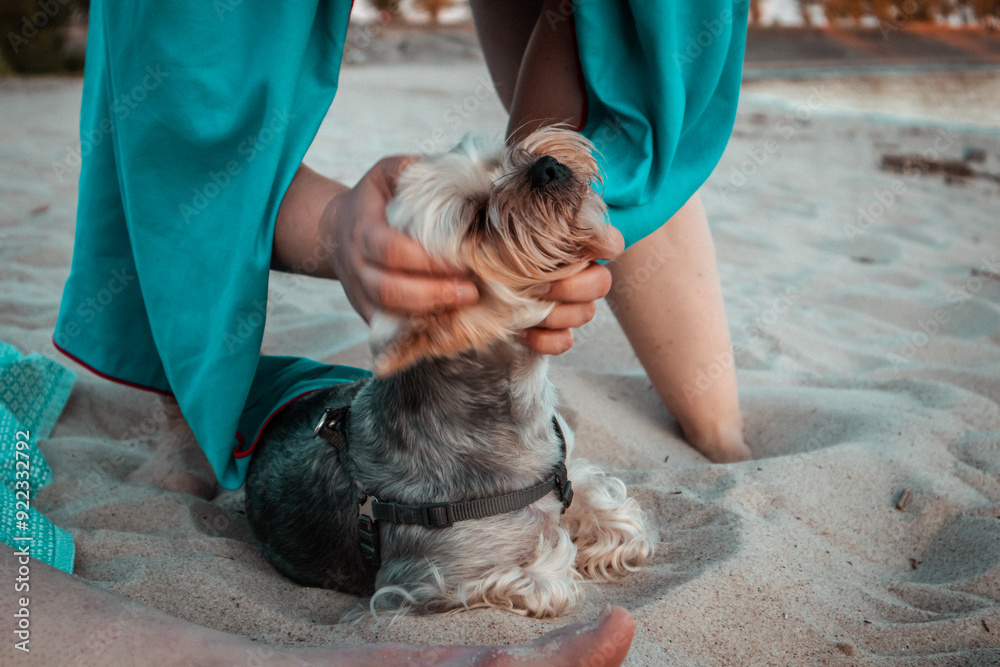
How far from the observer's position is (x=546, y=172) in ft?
5.92

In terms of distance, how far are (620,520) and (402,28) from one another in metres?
43.3

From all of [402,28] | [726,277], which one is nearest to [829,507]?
[726,277]

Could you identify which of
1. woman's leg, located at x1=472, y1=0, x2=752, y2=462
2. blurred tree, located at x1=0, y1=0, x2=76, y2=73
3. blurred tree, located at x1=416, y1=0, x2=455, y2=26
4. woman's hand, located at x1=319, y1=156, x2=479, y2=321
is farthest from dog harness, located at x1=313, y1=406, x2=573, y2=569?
blurred tree, located at x1=416, y1=0, x2=455, y2=26

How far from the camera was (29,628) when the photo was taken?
4.98ft

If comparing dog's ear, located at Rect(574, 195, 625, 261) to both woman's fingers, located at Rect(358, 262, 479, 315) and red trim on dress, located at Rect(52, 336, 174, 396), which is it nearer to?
woman's fingers, located at Rect(358, 262, 479, 315)

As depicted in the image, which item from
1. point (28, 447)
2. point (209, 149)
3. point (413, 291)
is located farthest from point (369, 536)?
point (28, 447)

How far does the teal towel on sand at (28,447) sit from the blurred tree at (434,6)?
4193 cm

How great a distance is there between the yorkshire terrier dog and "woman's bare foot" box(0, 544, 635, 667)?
1.70ft

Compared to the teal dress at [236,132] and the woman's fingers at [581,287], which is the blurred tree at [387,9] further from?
the woman's fingers at [581,287]

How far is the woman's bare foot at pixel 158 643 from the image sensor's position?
1.52 metres

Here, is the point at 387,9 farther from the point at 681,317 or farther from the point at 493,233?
the point at 493,233

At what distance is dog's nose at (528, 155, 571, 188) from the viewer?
1784 millimetres

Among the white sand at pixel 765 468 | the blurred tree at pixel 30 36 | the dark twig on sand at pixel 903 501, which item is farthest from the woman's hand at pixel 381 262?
the blurred tree at pixel 30 36

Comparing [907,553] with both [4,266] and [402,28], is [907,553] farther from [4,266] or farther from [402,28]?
[402,28]
